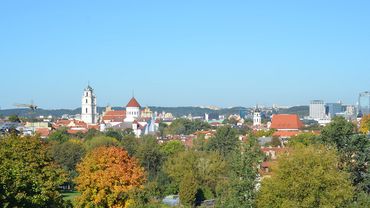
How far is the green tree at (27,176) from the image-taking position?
16.9 m

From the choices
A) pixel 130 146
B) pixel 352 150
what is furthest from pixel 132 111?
pixel 352 150

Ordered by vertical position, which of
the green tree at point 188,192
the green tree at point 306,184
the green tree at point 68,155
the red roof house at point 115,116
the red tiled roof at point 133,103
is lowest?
the green tree at point 188,192

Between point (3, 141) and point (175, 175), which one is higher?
point (3, 141)

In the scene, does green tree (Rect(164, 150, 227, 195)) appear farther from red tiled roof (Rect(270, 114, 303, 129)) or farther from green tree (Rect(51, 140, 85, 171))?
red tiled roof (Rect(270, 114, 303, 129))

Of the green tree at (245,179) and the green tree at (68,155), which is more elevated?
the green tree at (245,179)

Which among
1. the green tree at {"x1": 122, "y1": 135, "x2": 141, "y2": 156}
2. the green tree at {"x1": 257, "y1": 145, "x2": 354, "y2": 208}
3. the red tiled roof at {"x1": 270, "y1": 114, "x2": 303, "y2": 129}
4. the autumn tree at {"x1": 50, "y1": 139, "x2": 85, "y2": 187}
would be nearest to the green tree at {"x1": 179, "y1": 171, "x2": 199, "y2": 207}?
the green tree at {"x1": 257, "y1": 145, "x2": 354, "y2": 208}

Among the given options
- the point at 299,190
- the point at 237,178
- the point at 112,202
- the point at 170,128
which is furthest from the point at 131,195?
the point at 170,128

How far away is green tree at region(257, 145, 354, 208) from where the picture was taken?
2269 cm

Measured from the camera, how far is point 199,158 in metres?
40.9

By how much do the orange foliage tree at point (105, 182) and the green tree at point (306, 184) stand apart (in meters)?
6.82

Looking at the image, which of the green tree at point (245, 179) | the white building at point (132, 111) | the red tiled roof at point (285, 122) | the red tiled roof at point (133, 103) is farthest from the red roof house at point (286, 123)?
the green tree at point (245, 179)

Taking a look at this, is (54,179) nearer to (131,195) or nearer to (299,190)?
(131,195)

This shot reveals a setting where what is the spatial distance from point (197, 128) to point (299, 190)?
105m

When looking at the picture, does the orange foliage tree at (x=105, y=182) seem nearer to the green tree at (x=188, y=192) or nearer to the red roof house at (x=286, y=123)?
the green tree at (x=188, y=192)
